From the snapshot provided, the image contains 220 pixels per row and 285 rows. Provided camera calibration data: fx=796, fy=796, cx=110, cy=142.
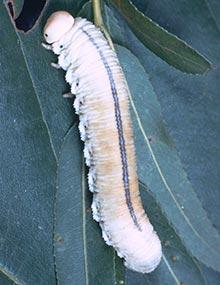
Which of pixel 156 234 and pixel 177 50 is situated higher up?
pixel 177 50

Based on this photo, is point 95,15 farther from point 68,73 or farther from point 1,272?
point 1,272

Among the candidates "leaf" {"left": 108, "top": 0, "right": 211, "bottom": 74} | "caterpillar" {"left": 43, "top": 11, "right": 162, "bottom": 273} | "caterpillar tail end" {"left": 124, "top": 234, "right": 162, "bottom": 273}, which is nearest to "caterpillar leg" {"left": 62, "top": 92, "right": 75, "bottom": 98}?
"caterpillar" {"left": 43, "top": 11, "right": 162, "bottom": 273}

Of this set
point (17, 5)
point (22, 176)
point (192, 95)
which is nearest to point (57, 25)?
point (17, 5)

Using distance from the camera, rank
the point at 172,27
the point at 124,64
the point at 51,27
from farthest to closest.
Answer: the point at 172,27 → the point at 124,64 → the point at 51,27

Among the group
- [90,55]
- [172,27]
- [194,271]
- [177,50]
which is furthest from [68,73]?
[194,271]

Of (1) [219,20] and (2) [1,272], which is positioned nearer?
(2) [1,272]

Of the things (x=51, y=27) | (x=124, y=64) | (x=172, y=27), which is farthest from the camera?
(x=172, y=27)

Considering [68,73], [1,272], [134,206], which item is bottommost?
[1,272]
